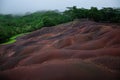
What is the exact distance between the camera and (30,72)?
323 inches

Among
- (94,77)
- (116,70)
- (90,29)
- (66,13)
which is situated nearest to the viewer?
(94,77)

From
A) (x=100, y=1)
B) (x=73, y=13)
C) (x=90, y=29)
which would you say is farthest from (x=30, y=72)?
(x=100, y=1)

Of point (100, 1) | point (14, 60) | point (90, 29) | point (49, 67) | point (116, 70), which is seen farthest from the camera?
point (100, 1)

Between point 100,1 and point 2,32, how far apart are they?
32062 mm

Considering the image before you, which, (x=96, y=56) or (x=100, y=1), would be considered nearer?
(x=96, y=56)

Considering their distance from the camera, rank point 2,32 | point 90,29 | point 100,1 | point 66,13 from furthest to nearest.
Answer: point 100,1
point 66,13
point 2,32
point 90,29

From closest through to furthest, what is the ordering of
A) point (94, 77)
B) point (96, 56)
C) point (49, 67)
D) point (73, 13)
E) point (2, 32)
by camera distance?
1. point (94, 77)
2. point (49, 67)
3. point (96, 56)
4. point (2, 32)
5. point (73, 13)

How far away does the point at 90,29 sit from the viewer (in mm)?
17891

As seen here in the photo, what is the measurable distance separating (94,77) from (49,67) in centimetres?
189

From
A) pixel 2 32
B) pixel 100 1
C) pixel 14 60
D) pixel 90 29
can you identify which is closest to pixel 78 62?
pixel 14 60

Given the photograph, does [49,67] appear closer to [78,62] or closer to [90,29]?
[78,62]

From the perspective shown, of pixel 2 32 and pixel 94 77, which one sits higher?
pixel 94 77

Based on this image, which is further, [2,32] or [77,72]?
[2,32]

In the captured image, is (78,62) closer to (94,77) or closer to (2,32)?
(94,77)
